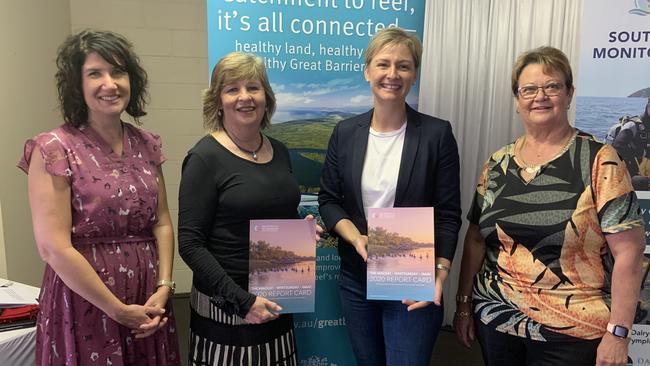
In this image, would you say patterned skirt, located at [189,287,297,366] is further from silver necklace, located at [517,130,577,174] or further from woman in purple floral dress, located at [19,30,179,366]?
silver necklace, located at [517,130,577,174]

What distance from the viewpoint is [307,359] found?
7.81 feet

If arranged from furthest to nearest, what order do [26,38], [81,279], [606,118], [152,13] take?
[152,13] → [26,38] → [606,118] → [81,279]

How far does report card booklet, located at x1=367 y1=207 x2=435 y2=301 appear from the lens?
5.13ft

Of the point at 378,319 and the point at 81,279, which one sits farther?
the point at 378,319

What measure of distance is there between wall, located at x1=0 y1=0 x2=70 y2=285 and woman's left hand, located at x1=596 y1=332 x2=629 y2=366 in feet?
9.11

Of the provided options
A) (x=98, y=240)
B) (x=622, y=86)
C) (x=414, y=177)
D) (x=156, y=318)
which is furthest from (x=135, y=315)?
(x=622, y=86)

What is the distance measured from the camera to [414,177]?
1624mm

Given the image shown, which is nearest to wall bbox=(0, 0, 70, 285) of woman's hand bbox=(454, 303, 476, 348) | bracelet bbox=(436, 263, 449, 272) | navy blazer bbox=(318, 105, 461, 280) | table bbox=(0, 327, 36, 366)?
table bbox=(0, 327, 36, 366)

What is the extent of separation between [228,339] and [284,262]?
0.32m

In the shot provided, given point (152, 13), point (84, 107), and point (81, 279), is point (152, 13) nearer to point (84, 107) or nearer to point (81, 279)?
point (84, 107)

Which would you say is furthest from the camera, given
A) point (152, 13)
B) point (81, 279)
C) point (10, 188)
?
point (152, 13)

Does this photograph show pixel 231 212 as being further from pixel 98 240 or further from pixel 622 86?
pixel 622 86

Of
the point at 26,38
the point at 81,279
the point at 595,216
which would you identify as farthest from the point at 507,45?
the point at 26,38

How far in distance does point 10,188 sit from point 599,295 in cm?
287
